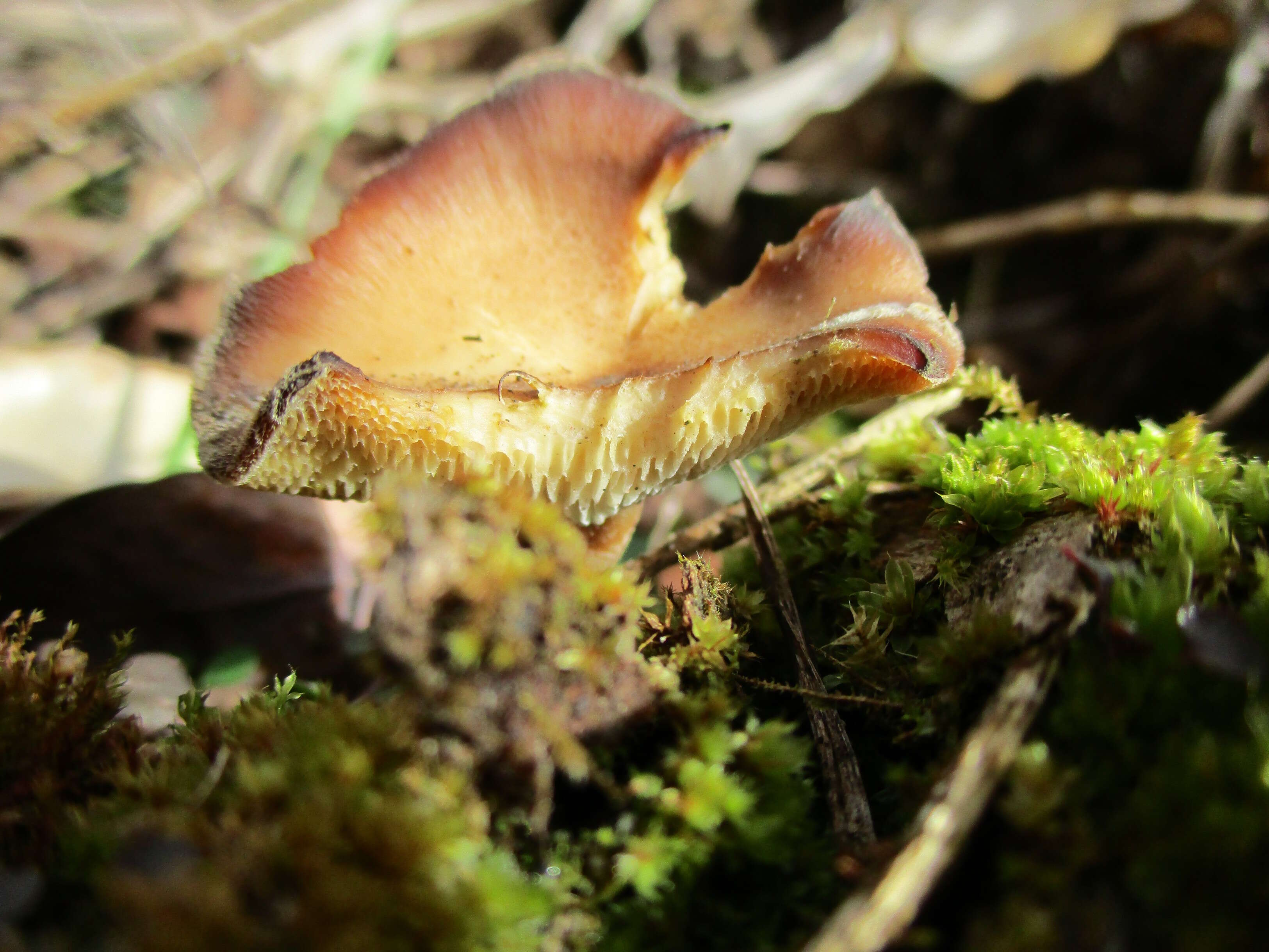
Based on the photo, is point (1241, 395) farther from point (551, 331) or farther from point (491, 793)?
point (491, 793)

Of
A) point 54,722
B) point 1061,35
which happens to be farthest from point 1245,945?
point 1061,35

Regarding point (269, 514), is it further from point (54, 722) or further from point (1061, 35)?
point (1061, 35)

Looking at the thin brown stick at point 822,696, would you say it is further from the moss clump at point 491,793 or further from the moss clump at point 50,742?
the moss clump at point 50,742

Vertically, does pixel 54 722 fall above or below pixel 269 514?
below

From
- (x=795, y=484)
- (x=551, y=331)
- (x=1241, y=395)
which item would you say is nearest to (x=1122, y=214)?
(x=1241, y=395)

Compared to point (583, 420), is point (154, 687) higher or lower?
lower

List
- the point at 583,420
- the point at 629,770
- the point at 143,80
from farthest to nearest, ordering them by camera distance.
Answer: the point at 143,80
the point at 583,420
the point at 629,770

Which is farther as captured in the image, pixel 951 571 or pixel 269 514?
pixel 269 514
